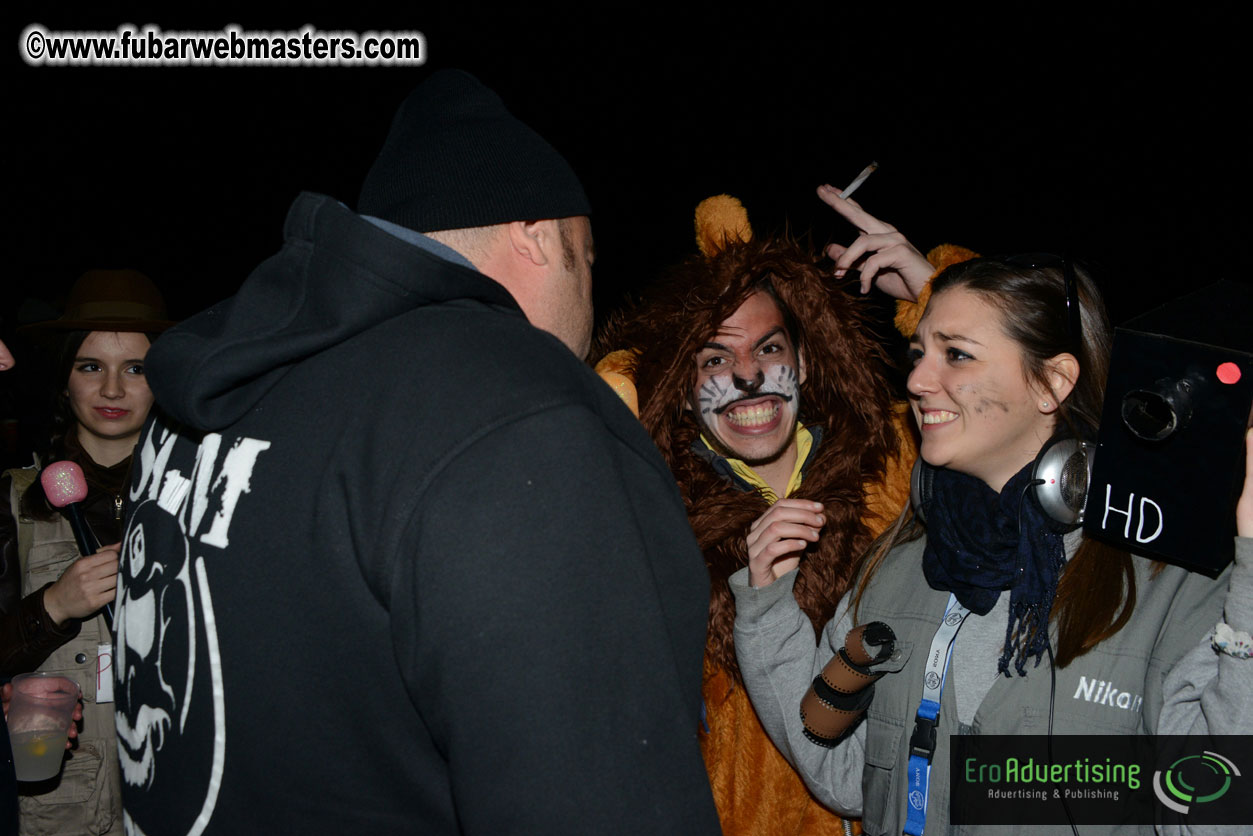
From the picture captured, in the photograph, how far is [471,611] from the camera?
0.75 metres

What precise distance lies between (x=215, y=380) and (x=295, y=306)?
0.38 ft

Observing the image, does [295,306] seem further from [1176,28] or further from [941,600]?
[1176,28]

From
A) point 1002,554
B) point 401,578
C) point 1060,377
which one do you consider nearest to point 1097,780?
point 1002,554

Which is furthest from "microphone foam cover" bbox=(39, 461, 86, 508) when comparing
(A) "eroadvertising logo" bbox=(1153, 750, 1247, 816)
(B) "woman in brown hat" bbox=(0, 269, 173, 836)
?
(A) "eroadvertising logo" bbox=(1153, 750, 1247, 816)

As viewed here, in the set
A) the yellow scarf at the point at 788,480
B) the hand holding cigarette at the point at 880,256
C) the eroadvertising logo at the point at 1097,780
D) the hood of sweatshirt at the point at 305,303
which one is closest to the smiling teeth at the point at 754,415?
the yellow scarf at the point at 788,480

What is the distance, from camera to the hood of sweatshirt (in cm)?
90

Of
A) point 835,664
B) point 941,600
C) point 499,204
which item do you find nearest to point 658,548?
point 499,204

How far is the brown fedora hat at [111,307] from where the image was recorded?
2.78 m

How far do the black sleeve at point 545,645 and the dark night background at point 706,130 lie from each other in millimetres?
4067

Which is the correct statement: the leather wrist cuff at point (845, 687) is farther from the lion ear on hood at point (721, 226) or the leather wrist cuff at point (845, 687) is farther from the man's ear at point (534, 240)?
the lion ear on hood at point (721, 226)

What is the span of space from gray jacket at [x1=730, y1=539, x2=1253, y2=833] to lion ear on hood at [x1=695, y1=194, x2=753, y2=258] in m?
1.03

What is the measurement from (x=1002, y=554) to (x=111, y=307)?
2.72 metres

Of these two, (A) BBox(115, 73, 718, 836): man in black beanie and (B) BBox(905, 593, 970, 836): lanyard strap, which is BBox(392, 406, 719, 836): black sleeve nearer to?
(A) BBox(115, 73, 718, 836): man in black beanie

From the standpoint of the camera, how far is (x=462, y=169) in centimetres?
128
